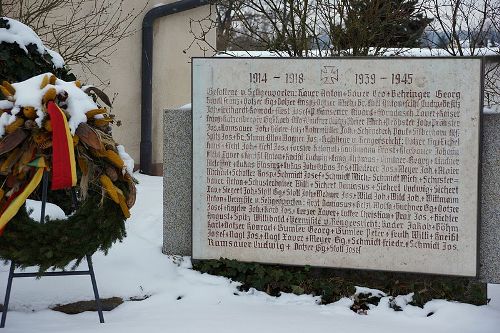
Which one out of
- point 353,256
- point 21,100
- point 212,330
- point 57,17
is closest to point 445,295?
point 353,256

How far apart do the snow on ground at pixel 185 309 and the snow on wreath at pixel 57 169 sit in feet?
1.74

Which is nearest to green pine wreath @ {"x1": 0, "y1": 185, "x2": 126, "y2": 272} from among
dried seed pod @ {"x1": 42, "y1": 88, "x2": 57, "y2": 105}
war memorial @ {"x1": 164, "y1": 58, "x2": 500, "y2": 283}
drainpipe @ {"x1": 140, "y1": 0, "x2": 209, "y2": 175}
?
dried seed pod @ {"x1": 42, "y1": 88, "x2": 57, "y2": 105}

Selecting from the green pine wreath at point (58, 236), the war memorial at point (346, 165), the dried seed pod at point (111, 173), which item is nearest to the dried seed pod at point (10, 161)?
the green pine wreath at point (58, 236)

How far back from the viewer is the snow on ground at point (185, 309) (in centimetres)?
457

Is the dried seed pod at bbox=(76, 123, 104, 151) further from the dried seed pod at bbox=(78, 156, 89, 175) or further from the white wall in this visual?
the white wall

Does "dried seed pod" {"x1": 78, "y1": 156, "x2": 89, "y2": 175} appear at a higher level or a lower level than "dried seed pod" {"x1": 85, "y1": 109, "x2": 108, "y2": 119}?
lower

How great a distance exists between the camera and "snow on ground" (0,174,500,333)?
457 cm

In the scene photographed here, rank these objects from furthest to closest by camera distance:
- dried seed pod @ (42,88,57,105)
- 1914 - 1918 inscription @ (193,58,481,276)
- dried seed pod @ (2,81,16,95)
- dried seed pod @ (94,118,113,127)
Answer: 1914 - 1918 inscription @ (193,58,481,276) → dried seed pod @ (94,118,113,127) → dried seed pod @ (2,81,16,95) → dried seed pod @ (42,88,57,105)

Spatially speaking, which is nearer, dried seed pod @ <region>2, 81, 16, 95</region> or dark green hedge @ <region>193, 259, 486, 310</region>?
dried seed pod @ <region>2, 81, 16, 95</region>

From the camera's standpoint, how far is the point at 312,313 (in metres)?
5.05

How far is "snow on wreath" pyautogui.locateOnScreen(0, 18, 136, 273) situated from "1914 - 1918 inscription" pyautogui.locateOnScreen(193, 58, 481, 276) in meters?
1.17

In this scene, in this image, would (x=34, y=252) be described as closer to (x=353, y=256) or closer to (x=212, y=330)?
(x=212, y=330)

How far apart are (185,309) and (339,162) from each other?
1.58 metres

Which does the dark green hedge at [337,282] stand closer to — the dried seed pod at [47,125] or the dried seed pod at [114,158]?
the dried seed pod at [114,158]
